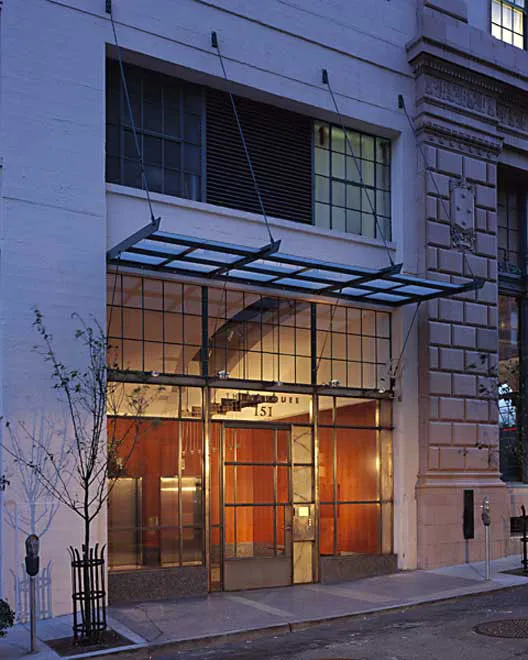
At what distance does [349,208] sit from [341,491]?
5.64 meters

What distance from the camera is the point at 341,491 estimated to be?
58.9 ft

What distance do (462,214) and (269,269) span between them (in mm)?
5814

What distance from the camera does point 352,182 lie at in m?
19.1

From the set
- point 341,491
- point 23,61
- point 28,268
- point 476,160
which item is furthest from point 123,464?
point 476,160

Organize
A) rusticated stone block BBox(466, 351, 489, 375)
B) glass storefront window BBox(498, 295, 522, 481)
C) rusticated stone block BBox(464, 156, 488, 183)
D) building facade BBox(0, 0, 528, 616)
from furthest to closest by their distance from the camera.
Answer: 1. glass storefront window BBox(498, 295, 522, 481)
2. rusticated stone block BBox(464, 156, 488, 183)
3. rusticated stone block BBox(466, 351, 489, 375)
4. building facade BBox(0, 0, 528, 616)

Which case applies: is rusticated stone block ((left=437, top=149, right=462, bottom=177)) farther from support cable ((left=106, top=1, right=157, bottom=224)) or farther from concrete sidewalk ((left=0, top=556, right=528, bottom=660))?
concrete sidewalk ((left=0, top=556, right=528, bottom=660))

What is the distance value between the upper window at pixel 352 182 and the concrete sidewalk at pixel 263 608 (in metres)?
6.66

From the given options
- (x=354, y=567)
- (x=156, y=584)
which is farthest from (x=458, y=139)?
(x=156, y=584)

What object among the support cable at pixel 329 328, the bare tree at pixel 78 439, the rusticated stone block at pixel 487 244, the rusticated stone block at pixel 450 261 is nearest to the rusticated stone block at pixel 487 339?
the rusticated stone block at pixel 450 261

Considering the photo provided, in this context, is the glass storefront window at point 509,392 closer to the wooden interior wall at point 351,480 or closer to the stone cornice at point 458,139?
the stone cornice at point 458,139

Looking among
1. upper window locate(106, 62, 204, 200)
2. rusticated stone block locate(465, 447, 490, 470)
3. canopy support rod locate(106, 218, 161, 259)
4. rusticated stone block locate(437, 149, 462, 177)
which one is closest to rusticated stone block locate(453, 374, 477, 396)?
rusticated stone block locate(465, 447, 490, 470)

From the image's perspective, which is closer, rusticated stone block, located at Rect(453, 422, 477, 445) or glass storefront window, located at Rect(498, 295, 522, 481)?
rusticated stone block, located at Rect(453, 422, 477, 445)

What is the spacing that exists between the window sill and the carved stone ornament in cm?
156

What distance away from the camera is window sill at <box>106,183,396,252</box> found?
15641mm
